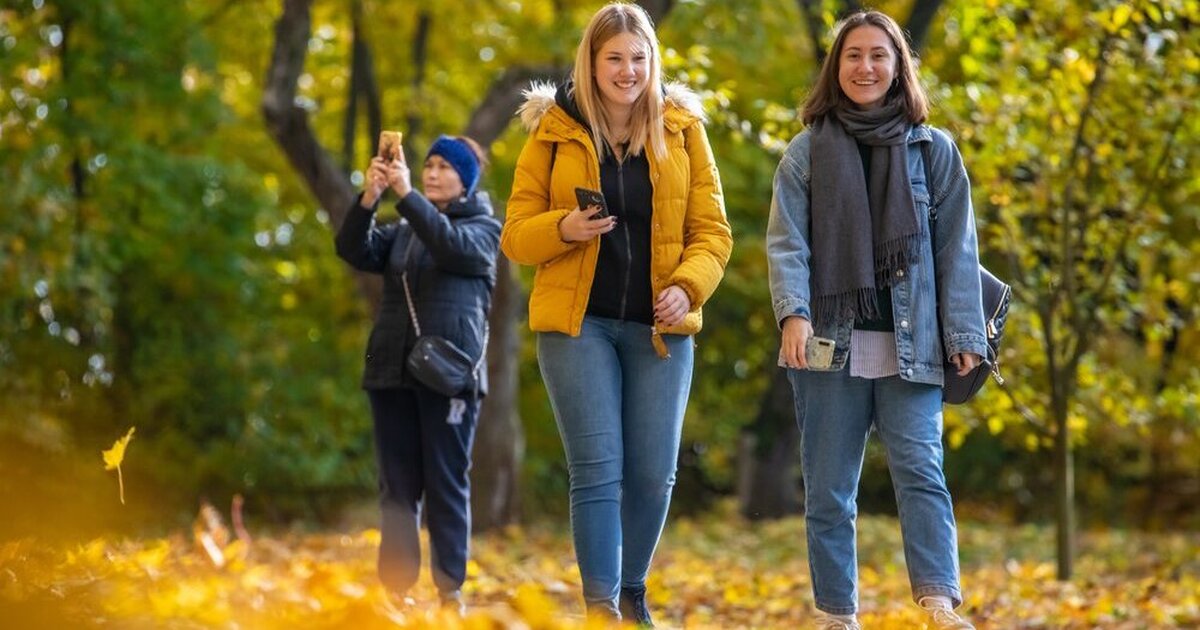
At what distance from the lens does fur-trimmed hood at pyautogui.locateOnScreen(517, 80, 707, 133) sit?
555cm

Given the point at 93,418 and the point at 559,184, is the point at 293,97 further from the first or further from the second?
the point at 559,184

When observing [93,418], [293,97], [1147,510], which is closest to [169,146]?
[93,418]

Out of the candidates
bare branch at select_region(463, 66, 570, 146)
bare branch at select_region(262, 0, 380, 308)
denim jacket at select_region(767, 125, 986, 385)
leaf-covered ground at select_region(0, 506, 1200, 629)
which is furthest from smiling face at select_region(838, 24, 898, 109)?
bare branch at select_region(262, 0, 380, 308)

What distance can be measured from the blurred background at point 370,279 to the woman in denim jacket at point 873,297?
15.5 feet

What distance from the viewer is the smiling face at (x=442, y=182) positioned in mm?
6738

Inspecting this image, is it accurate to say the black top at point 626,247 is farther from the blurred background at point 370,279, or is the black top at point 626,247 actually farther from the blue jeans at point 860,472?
the blurred background at point 370,279

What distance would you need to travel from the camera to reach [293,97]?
562 inches

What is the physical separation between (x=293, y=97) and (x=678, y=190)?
369 inches

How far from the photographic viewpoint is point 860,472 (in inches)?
208

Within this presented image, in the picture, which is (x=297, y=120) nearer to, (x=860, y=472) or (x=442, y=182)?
(x=442, y=182)

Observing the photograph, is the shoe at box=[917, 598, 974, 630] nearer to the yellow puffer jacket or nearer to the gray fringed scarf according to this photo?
the gray fringed scarf

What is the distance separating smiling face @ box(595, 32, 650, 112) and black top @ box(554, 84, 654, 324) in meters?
0.15

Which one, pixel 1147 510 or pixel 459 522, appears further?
pixel 1147 510

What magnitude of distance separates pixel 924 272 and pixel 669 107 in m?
1.01
